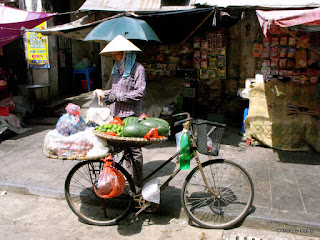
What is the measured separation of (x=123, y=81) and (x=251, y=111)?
3.40 m

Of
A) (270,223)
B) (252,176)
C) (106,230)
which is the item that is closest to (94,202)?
(106,230)

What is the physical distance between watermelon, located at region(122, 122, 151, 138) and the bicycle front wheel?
771 millimetres

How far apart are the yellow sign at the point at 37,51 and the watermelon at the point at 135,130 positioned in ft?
21.4

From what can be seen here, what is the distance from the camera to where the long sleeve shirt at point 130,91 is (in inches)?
165

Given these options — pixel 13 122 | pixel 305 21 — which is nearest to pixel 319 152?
pixel 305 21

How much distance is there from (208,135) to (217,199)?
0.90 meters

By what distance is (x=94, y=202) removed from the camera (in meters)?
4.48

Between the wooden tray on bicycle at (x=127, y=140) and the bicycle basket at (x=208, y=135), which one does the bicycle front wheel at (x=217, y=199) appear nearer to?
the bicycle basket at (x=208, y=135)

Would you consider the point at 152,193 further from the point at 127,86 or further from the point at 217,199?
the point at 127,86

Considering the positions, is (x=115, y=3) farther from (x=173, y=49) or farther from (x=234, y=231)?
(x=234, y=231)

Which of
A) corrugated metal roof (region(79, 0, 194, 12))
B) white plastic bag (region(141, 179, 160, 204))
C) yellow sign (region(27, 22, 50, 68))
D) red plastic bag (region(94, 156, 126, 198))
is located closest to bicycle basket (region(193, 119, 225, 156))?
white plastic bag (region(141, 179, 160, 204))

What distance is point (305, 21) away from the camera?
499 cm

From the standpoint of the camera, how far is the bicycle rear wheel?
3.90 metres

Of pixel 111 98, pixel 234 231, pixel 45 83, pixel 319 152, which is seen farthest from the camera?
pixel 45 83
